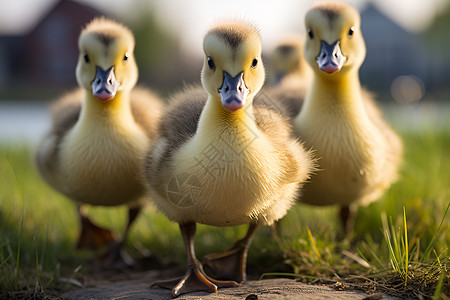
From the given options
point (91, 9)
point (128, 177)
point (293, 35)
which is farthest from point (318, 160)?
point (91, 9)

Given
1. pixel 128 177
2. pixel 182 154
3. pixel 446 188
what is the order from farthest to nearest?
pixel 446 188 < pixel 128 177 < pixel 182 154

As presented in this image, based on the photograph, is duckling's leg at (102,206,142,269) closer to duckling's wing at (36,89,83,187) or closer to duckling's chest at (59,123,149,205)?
duckling's chest at (59,123,149,205)

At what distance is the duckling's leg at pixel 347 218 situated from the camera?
3783mm

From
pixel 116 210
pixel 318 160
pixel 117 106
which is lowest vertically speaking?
pixel 116 210

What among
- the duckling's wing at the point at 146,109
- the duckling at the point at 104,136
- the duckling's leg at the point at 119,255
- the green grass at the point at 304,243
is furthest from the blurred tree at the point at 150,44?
the duckling at the point at 104,136

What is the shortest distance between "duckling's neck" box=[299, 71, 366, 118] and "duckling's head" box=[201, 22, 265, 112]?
0.79 m

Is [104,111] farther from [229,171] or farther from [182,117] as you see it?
[229,171]

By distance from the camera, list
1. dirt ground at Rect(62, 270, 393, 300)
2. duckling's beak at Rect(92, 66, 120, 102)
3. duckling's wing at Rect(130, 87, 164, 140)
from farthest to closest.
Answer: duckling's wing at Rect(130, 87, 164, 140) → duckling's beak at Rect(92, 66, 120, 102) → dirt ground at Rect(62, 270, 393, 300)

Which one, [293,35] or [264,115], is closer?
[264,115]

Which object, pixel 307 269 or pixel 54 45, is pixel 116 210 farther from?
Answer: pixel 54 45

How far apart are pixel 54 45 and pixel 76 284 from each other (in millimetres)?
30311

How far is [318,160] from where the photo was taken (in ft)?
10.4

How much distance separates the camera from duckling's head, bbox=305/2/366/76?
3.07 meters

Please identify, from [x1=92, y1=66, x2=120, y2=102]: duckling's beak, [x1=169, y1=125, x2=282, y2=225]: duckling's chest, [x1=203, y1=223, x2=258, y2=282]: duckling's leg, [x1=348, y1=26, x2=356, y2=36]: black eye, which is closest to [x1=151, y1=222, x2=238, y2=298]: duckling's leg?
[x1=203, y1=223, x2=258, y2=282]: duckling's leg
